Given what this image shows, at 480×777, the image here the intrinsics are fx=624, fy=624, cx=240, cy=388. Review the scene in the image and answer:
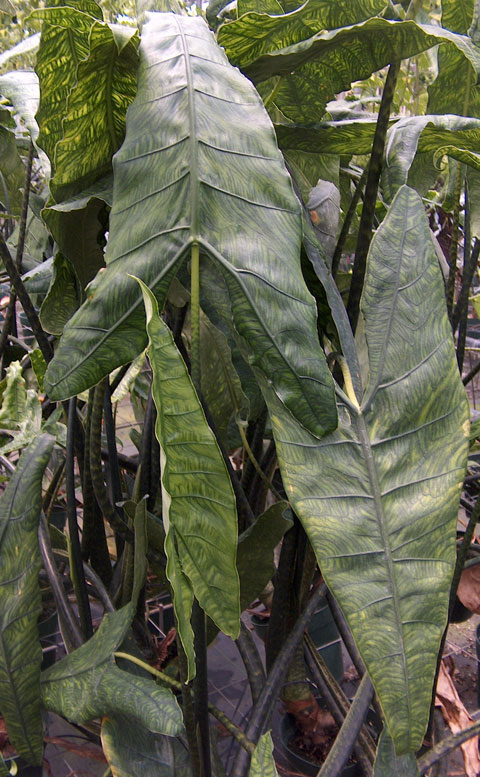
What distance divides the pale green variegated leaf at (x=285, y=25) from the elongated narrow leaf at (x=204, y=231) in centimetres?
9

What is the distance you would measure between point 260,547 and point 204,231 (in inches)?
14.4

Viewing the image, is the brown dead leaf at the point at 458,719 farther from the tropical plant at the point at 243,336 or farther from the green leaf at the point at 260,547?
the green leaf at the point at 260,547

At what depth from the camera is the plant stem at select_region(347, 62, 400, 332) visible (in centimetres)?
52

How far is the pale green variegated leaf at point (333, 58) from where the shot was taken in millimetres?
458

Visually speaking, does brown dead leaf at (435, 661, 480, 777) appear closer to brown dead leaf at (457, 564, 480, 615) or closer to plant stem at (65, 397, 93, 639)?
brown dead leaf at (457, 564, 480, 615)

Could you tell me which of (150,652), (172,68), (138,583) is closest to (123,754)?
(138,583)

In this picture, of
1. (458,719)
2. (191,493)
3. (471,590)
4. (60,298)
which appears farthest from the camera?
(471,590)

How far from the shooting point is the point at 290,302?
388 mm

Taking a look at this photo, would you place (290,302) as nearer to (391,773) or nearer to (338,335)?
(338,335)

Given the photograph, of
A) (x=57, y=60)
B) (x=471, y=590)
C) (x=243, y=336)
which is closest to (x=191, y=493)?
(x=243, y=336)

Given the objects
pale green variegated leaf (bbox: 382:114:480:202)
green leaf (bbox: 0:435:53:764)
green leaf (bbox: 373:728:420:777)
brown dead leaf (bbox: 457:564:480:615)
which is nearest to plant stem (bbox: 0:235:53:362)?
green leaf (bbox: 0:435:53:764)

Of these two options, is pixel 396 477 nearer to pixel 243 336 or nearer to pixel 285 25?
pixel 243 336

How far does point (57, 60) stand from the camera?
49 centimetres

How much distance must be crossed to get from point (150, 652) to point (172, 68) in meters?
0.70
